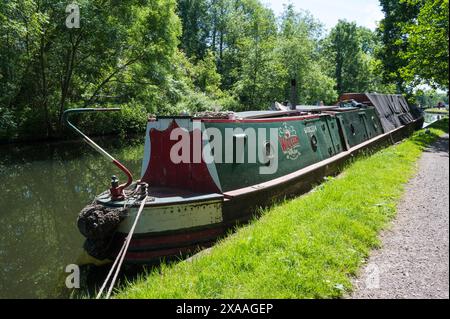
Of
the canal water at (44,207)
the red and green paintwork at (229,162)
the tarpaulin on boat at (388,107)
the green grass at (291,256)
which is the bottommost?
the canal water at (44,207)

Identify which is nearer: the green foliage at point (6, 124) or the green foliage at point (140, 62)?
the green foliage at point (140, 62)

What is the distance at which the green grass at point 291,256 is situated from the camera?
12.6 feet

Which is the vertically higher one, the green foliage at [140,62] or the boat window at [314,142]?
the green foliage at [140,62]

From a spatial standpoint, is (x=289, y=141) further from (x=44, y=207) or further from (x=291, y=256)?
(x=44, y=207)

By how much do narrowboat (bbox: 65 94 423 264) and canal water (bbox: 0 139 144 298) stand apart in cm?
96

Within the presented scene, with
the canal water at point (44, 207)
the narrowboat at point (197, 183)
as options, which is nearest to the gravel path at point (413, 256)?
the narrowboat at point (197, 183)

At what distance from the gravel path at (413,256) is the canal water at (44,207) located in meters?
4.01

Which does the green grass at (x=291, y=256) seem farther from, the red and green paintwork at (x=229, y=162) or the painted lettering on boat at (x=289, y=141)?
the painted lettering on boat at (x=289, y=141)

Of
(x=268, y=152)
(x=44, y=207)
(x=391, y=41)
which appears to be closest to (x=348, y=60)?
(x=391, y=41)

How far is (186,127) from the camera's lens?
622 cm

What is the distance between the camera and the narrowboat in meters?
5.38

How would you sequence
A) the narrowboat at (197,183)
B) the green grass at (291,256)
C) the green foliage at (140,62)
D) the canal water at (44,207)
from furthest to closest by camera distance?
the green foliage at (140,62)
the canal water at (44,207)
the narrowboat at (197,183)
the green grass at (291,256)

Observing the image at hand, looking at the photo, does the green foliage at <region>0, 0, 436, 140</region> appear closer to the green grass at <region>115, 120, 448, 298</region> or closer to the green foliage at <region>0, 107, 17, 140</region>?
the green foliage at <region>0, 107, 17, 140</region>

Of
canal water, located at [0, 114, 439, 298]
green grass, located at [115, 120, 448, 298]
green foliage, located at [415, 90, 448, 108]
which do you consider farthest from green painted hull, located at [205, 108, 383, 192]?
green foliage, located at [415, 90, 448, 108]
